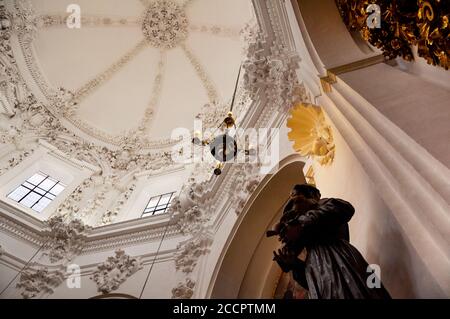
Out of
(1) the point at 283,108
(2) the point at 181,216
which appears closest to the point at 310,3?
(1) the point at 283,108

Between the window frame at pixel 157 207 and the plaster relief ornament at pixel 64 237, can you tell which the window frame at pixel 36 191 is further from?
the window frame at pixel 157 207

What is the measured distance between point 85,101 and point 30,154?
348 cm

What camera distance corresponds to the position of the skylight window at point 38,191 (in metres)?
9.77

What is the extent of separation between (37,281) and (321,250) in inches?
289

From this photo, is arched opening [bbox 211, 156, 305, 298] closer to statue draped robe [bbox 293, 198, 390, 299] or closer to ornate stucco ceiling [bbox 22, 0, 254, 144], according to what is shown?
statue draped robe [bbox 293, 198, 390, 299]

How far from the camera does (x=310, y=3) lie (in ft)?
18.2

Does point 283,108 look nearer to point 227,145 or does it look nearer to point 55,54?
point 227,145

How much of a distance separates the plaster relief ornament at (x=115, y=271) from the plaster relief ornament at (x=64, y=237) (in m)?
1.28

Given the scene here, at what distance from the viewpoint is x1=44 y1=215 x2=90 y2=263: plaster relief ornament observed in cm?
860

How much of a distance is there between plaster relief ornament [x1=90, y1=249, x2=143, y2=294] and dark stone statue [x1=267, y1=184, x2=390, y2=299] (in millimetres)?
5687

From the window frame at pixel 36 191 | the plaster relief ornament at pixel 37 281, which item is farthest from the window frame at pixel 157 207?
the window frame at pixel 36 191

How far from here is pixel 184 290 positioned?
6.42 metres

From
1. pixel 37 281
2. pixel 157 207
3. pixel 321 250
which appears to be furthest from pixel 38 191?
pixel 321 250

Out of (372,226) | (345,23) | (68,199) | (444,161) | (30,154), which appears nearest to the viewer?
(444,161)
